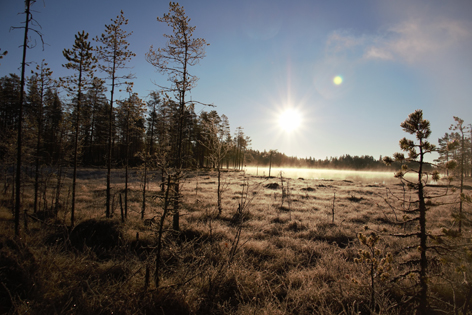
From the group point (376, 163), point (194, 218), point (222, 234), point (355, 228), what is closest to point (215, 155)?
point (194, 218)

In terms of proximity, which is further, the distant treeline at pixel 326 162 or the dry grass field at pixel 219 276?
the distant treeline at pixel 326 162

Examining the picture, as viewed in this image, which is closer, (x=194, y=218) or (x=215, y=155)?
(x=194, y=218)

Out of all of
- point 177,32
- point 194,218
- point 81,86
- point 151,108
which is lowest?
point 194,218

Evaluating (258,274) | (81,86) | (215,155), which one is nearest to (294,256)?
(258,274)

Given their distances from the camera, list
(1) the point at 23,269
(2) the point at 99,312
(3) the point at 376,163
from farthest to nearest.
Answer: (3) the point at 376,163 → (1) the point at 23,269 → (2) the point at 99,312

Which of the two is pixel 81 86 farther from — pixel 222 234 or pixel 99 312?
pixel 99 312

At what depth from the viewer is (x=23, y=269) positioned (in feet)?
13.5

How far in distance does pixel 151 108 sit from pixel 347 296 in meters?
38.4

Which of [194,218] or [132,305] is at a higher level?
[132,305]

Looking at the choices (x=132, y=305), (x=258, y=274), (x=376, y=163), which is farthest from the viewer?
(x=376, y=163)

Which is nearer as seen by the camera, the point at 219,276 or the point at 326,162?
the point at 219,276

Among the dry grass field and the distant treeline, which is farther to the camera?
the distant treeline

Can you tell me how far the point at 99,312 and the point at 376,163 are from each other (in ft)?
462

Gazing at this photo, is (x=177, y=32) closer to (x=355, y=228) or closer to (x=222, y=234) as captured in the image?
(x=222, y=234)
